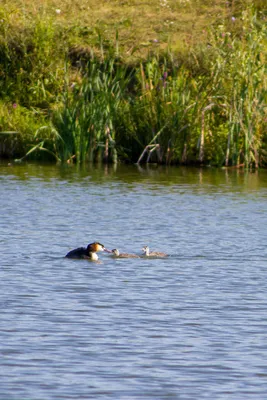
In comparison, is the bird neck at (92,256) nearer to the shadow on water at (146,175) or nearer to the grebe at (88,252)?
the grebe at (88,252)

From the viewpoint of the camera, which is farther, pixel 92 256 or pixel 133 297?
pixel 92 256

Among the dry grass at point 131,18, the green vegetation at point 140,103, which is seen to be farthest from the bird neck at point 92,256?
the dry grass at point 131,18

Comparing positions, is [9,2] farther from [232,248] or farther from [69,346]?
[69,346]

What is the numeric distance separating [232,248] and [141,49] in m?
18.9

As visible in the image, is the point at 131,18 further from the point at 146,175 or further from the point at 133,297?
the point at 133,297

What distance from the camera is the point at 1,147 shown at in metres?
26.7

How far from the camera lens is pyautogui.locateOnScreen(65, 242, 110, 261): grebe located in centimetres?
1275

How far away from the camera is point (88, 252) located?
502 inches

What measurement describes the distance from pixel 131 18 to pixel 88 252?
77.6 feet

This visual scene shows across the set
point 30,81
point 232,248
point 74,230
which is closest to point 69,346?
point 232,248

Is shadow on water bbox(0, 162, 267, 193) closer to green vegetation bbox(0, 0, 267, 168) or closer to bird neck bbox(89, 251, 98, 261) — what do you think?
green vegetation bbox(0, 0, 267, 168)

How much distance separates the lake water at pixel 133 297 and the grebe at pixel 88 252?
88mm

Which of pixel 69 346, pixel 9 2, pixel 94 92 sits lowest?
pixel 69 346

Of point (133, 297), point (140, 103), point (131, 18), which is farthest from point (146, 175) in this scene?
point (131, 18)
